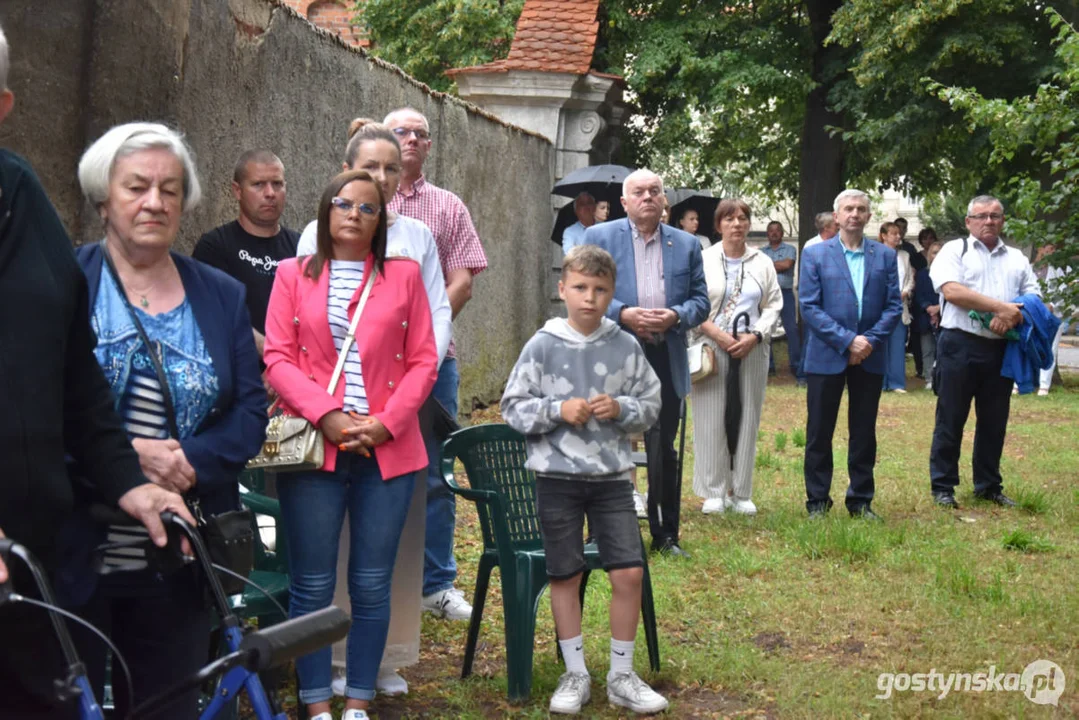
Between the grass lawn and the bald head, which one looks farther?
the bald head

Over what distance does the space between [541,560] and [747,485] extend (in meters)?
4.16

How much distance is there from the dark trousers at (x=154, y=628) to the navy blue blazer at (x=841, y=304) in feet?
20.2

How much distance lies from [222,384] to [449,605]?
10.3 feet

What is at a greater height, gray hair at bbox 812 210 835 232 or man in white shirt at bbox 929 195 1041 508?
gray hair at bbox 812 210 835 232

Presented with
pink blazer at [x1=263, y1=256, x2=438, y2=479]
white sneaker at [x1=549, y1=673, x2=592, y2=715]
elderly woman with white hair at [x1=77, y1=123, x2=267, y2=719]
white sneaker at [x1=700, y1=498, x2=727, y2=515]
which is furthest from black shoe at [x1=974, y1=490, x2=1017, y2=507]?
elderly woman with white hair at [x1=77, y1=123, x2=267, y2=719]

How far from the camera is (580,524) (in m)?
5.10

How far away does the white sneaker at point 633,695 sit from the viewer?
5031 millimetres

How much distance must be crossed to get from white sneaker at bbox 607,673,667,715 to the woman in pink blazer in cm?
95

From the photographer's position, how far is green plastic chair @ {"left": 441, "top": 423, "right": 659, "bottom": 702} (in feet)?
17.0

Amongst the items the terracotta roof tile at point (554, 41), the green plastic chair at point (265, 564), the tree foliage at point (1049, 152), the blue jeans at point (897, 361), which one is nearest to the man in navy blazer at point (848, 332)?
the tree foliage at point (1049, 152)

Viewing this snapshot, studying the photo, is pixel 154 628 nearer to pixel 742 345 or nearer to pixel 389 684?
pixel 389 684

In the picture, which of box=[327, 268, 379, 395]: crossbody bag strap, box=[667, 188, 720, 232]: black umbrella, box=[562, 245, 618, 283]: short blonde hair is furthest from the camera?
box=[667, 188, 720, 232]: black umbrella

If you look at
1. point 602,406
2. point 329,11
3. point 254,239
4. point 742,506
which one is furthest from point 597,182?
point 329,11

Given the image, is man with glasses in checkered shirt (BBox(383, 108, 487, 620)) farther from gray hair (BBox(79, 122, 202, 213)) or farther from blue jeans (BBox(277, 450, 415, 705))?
gray hair (BBox(79, 122, 202, 213))
